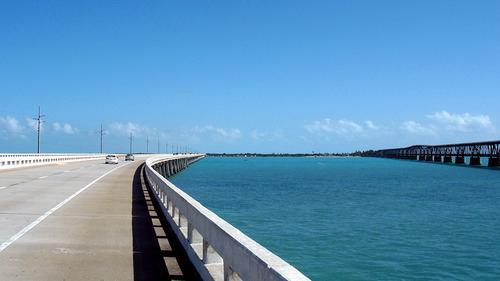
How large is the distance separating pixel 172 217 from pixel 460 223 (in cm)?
1859

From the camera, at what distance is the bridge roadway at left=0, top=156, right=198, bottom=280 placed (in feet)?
29.5

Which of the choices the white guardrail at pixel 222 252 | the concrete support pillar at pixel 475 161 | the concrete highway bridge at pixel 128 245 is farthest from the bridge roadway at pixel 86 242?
the concrete support pillar at pixel 475 161

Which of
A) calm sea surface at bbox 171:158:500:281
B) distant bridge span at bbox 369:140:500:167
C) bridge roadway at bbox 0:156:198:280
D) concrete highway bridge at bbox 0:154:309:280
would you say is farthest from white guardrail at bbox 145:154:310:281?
distant bridge span at bbox 369:140:500:167

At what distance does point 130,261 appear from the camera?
9938mm

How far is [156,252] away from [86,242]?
1867mm

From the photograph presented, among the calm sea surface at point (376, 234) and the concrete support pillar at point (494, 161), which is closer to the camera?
the calm sea surface at point (376, 234)

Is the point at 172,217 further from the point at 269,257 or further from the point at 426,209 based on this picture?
the point at 426,209

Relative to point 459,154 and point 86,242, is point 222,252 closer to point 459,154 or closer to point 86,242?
point 86,242

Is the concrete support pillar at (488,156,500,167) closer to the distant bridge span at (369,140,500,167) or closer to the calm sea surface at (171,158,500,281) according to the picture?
the distant bridge span at (369,140,500,167)

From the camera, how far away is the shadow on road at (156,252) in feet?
29.3

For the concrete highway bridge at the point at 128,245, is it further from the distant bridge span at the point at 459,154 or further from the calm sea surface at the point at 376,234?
the distant bridge span at the point at 459,154

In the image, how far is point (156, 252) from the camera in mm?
10875

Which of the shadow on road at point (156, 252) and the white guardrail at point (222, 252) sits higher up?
the white guardrail at point (222, 252)

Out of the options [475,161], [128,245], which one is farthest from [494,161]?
[128,245]
